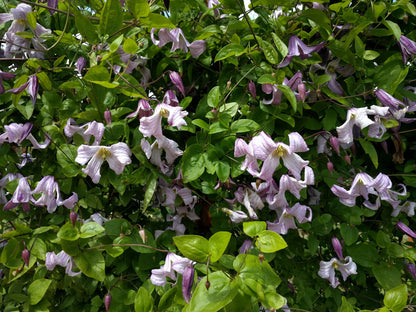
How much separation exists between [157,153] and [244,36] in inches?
15.7

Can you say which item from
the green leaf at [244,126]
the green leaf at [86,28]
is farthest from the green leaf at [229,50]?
the green leaf at [86,28]

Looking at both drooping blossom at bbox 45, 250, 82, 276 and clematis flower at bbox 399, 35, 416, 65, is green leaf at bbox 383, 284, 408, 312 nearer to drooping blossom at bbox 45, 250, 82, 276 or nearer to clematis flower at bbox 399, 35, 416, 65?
clematis flower at bbox 399, 35, 416, 65

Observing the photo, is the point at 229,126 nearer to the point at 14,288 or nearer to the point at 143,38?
the point at 143,38

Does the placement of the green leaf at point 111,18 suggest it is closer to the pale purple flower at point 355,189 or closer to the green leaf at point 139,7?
the green leaf at point 139,7

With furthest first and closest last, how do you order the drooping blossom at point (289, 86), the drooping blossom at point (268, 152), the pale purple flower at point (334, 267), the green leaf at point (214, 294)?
1. the pale purple flower at point (334, 267)
2. the drooping blossom at point (289, 86)
3. the drooping blossom at point (268, 152)
4. the green leaf at point (214, 294)

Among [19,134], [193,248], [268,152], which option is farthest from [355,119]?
[19,134]

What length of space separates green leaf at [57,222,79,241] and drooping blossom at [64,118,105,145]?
222 millimetres

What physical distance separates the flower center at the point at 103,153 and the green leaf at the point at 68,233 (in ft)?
0.65

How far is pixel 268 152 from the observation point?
0.75m

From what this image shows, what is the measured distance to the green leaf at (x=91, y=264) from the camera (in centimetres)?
86

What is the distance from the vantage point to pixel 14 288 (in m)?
1.09

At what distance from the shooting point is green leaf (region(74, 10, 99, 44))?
0.80m

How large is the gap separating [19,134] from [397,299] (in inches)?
39.4

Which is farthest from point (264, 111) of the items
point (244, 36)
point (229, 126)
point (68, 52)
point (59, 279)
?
point (59, 279)
